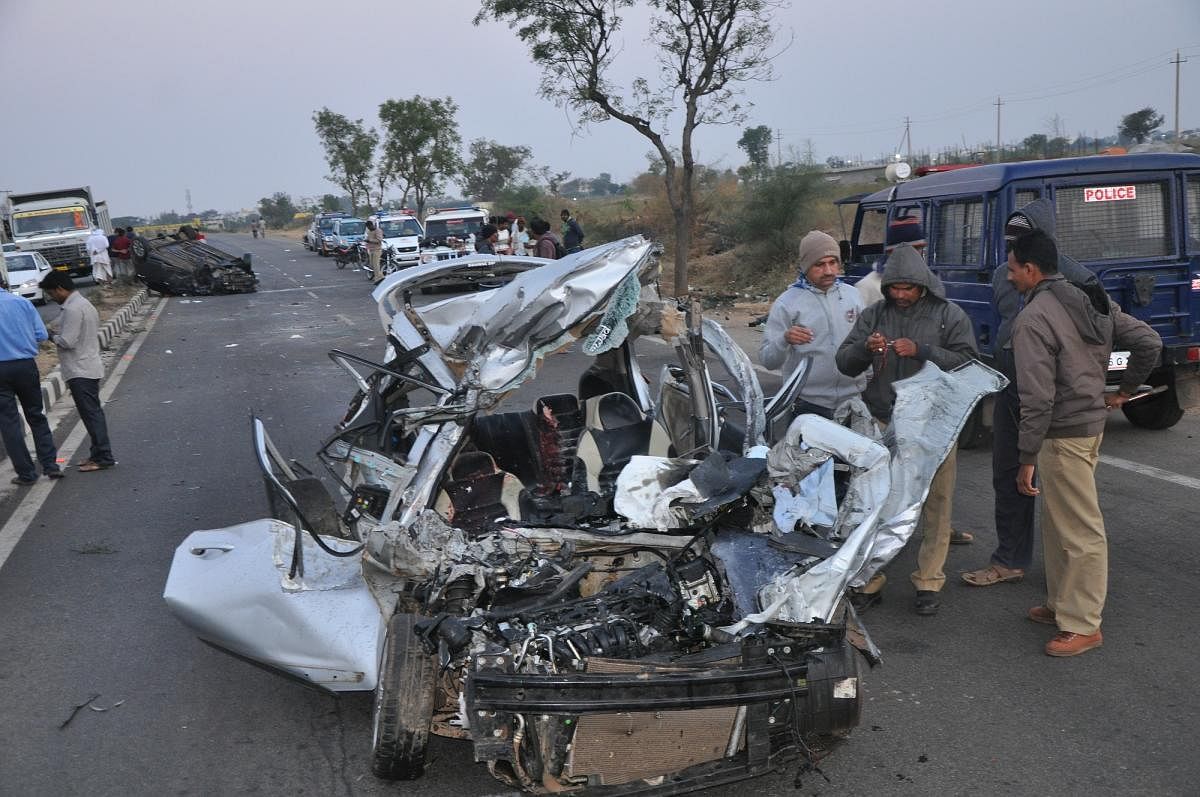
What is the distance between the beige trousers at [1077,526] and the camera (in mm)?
4375

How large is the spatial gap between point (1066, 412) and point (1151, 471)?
3.35 metres

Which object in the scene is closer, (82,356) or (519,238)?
(82,356)

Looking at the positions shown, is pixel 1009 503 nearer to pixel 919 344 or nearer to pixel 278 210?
pixel 919 344

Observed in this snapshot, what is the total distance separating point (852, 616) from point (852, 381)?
85.4 inches

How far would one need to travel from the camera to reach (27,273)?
82.3 ft

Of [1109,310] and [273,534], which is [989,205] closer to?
[1109,310]

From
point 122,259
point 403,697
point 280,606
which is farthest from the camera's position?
point 122,259

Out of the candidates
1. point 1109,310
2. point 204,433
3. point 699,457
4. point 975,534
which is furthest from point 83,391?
point 1109,310

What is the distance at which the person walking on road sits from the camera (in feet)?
25.6

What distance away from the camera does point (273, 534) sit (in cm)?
411

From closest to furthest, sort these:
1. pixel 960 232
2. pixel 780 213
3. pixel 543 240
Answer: pixel 960 232
pixel 543 240
pixel 780 213

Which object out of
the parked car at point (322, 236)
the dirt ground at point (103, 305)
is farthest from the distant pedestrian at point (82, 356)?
the parked car at point (322, 236)

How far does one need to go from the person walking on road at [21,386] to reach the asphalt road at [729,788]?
447mm

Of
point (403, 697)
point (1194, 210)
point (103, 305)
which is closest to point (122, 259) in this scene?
point (103, 305)
